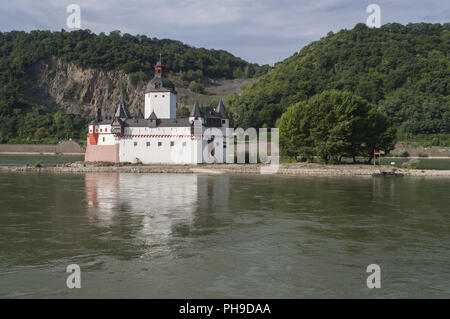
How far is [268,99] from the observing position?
134 m

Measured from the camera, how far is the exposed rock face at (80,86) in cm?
18200

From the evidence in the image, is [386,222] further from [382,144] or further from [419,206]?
[382,144]

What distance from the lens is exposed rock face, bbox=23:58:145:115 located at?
182000 millimetres

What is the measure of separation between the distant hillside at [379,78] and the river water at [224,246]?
92579mm

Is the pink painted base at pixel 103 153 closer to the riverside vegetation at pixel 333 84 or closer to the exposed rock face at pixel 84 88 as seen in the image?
the riverside vegetation at pixel 333 84

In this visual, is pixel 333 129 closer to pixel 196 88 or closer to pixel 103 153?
pixel 103 153

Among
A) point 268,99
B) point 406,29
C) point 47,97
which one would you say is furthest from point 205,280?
point 406,29

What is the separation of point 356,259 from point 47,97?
189429 millimetres

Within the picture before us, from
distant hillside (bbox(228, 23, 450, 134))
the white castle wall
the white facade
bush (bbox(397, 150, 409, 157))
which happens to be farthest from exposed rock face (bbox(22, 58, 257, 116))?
the white castle wall

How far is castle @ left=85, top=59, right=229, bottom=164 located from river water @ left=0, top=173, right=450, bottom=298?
33.7 metres

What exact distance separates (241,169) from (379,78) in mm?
108777

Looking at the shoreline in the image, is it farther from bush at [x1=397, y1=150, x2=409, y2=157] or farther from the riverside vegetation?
bush at [x1=397, y1=150, x2=409, y2=157]

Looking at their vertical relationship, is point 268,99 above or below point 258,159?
above

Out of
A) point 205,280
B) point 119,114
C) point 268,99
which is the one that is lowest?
point 205,280
